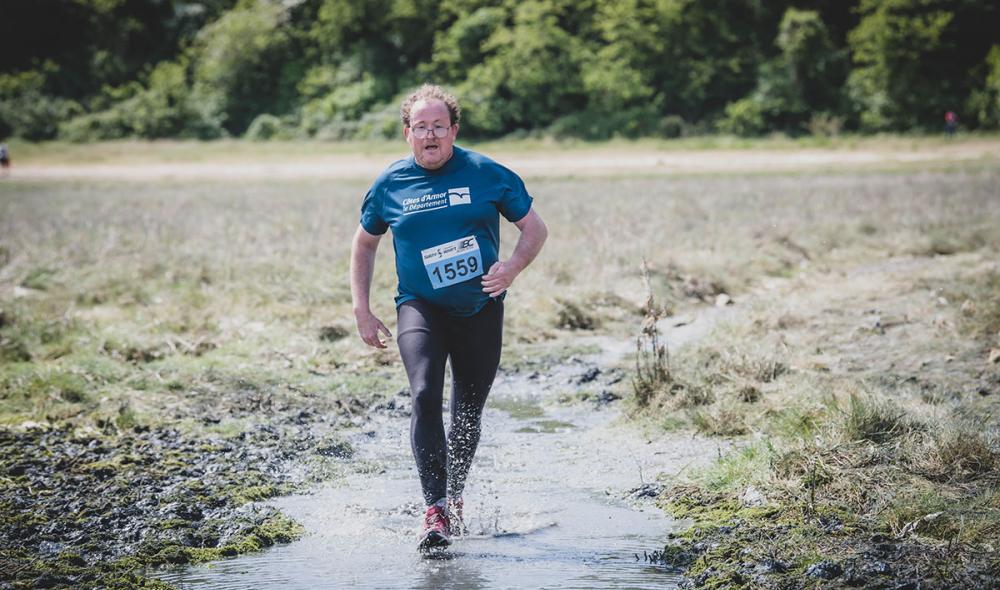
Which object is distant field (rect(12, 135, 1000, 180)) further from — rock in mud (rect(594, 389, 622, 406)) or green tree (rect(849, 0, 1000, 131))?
rock in mud (rect(594, 389, 622, 406))

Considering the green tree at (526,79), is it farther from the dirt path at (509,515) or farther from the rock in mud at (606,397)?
the dirt path at (509,515)

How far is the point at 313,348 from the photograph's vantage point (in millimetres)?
10031

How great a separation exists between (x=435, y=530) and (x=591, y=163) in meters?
31.2

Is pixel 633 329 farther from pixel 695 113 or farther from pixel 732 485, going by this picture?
pixel 695 113

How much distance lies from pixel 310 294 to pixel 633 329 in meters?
3.47

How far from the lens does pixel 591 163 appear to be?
1411 inches

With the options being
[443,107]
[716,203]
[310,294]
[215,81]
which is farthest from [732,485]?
[215,81]

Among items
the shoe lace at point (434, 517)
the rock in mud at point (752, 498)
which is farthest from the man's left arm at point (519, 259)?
the rock in mud at point (752, 498)

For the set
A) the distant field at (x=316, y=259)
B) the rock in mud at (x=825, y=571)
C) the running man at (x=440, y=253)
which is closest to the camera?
the rock in mud at (x=825, y=571)

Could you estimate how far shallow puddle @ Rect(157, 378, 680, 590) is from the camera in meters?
5.01

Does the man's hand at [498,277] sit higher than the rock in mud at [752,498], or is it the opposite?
the man's hand at [498,277]

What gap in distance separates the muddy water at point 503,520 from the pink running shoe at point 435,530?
0.06 m

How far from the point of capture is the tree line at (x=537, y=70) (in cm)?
4369

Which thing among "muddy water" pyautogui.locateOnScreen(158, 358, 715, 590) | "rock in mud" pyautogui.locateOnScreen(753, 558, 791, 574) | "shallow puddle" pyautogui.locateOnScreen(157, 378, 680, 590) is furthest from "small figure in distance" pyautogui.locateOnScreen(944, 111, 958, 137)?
"rock in mud" pyautogui.locateOnScreen(753, 558, 791, 574)
